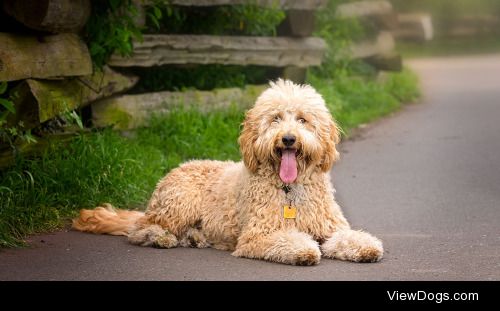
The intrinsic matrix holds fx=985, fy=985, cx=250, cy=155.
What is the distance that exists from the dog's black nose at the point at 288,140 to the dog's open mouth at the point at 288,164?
A: 0.08 m

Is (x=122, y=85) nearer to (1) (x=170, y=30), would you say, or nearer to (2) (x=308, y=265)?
(1) (x=170, y=30)

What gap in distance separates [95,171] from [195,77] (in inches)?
165

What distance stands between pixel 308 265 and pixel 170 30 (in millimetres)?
6524

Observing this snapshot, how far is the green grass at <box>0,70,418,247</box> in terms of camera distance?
28.3 ft

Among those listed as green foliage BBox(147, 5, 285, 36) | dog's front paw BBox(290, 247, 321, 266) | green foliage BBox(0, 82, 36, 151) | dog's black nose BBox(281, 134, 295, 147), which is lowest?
dog's front paw BBox(290, 247, 321, 266)

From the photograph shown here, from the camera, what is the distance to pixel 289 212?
7539 mm

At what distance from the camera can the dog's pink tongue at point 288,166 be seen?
7.37 m

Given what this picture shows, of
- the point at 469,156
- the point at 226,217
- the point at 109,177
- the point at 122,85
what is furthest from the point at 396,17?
the point at 226,217

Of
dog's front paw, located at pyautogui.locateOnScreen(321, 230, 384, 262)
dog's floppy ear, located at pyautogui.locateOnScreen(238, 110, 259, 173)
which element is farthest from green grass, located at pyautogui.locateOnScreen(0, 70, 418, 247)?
dog's front paw, located at pyautogui.locateOnScreen(321, 230, 384, 262)

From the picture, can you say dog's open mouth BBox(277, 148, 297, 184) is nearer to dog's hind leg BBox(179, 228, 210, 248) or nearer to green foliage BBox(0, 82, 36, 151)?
dog's hind leg BBox(179, 228, 210, 248)

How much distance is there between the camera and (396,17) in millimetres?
21594

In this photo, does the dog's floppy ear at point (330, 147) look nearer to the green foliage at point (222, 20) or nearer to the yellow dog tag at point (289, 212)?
the yellow dog tag at point (289, 212)

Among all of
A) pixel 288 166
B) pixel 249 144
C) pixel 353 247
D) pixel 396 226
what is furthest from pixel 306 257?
pixel 396 226

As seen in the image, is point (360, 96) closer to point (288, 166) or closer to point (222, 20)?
point (222, 20)
